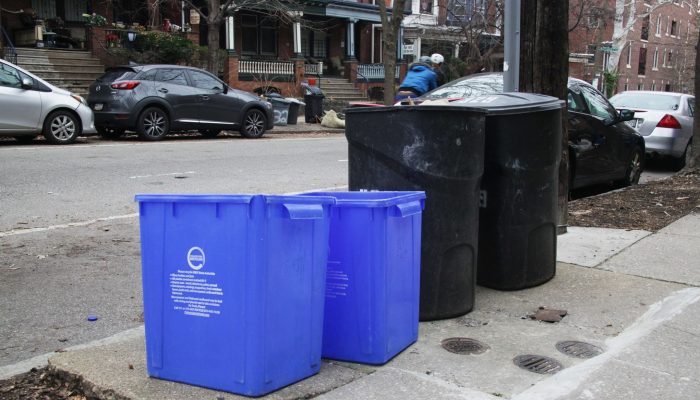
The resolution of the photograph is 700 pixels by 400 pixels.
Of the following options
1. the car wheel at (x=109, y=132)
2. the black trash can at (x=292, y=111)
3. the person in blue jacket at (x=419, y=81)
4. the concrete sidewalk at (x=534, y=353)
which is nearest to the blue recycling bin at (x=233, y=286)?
the concrete sidewalk at (x=534, y=353)

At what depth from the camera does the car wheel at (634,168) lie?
988 centimetres

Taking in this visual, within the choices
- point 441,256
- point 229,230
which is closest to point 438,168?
point 441,256

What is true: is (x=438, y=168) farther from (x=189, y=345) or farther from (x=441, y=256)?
(x=189, y=345)

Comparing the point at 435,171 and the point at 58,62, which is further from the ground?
the point at 58,62

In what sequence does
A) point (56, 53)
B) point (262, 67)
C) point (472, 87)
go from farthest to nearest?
point (262, 67) < point (56, 53) < point (472, 87)

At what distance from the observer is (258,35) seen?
31.3 meters

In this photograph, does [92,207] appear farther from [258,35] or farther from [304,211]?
[258,35]

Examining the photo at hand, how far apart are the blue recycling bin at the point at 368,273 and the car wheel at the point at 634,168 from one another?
295 inches

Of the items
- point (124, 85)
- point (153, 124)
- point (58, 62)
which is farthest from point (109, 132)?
point (58, 62)

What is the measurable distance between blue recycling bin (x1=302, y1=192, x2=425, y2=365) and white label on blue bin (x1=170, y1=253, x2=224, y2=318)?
0.68 meters

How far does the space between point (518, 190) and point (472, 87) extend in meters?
4.16

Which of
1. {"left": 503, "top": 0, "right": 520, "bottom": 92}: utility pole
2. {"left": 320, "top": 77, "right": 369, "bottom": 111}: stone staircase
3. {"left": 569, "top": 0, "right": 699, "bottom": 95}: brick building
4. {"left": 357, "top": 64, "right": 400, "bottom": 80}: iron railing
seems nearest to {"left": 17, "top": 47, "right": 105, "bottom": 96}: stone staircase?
{"left": 320, "top": 77, "right": 369, "bottom": 111}: stone staircase

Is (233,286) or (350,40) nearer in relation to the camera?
(233,286)

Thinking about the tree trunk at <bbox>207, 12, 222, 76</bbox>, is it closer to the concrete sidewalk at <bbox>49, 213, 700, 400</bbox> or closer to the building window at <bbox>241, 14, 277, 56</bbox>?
the building window at <bbox>241, 14, 277, 56</bbox>
